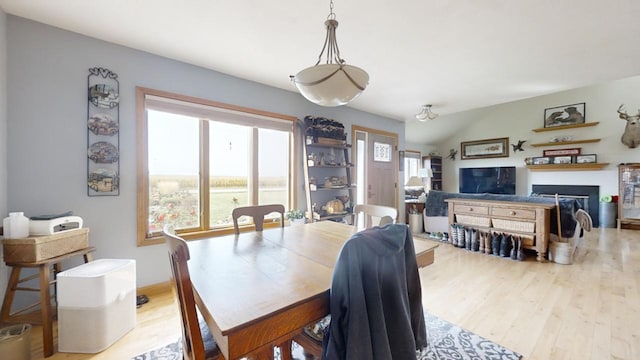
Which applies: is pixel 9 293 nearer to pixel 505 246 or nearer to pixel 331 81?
pixel 331 81

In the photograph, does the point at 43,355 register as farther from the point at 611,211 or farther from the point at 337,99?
the point at 611,211

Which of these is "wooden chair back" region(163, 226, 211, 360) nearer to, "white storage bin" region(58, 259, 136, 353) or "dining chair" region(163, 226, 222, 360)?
"dining chair" region(163, 226, 222, 360)

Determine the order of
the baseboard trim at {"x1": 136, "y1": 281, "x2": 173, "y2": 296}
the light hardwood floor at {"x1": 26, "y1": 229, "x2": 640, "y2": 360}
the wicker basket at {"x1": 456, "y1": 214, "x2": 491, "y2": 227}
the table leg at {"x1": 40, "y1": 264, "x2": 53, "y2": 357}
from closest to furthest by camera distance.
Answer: the table leg at {"x1": 40, "y1": 264, "x2": 53, "y2": 357} → the light hardwood floor at {"x1": 26, "y1": 229, "x2": 640, "y2": 360} → the baseboard trim at {"x1": 136, "y1": 281, "x2": 173, "y2": 296} → the wicker basket at {"x1": 456, "y1": 214, "x2": 491, "y2": 227}

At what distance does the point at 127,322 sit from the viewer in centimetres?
186

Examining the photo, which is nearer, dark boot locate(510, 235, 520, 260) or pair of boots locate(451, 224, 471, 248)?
dark boot locate(510, 235, 520, 260)

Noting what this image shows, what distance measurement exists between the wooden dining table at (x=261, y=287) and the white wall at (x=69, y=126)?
3.98 ft

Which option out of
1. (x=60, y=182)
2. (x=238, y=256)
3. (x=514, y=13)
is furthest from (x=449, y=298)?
(x=60, y=182)

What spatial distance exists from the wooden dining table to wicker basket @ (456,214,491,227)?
298 cm

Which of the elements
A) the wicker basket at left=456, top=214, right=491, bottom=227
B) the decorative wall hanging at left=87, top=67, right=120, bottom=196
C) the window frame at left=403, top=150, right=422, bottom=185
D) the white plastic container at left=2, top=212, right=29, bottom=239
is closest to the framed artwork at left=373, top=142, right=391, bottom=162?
the wicker basket at left=456, top=214, right=491, bottom=227

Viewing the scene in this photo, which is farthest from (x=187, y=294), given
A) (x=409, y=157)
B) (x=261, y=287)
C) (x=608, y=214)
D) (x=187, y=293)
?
(x=608, y=214)

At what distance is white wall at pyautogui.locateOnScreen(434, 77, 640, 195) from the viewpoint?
579 centimetres

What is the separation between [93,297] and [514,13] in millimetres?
3478

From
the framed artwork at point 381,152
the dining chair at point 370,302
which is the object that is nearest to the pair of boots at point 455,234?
the framed artwork at point 381,152

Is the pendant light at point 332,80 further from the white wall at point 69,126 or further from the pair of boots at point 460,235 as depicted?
the pair of boots at point 460,235
